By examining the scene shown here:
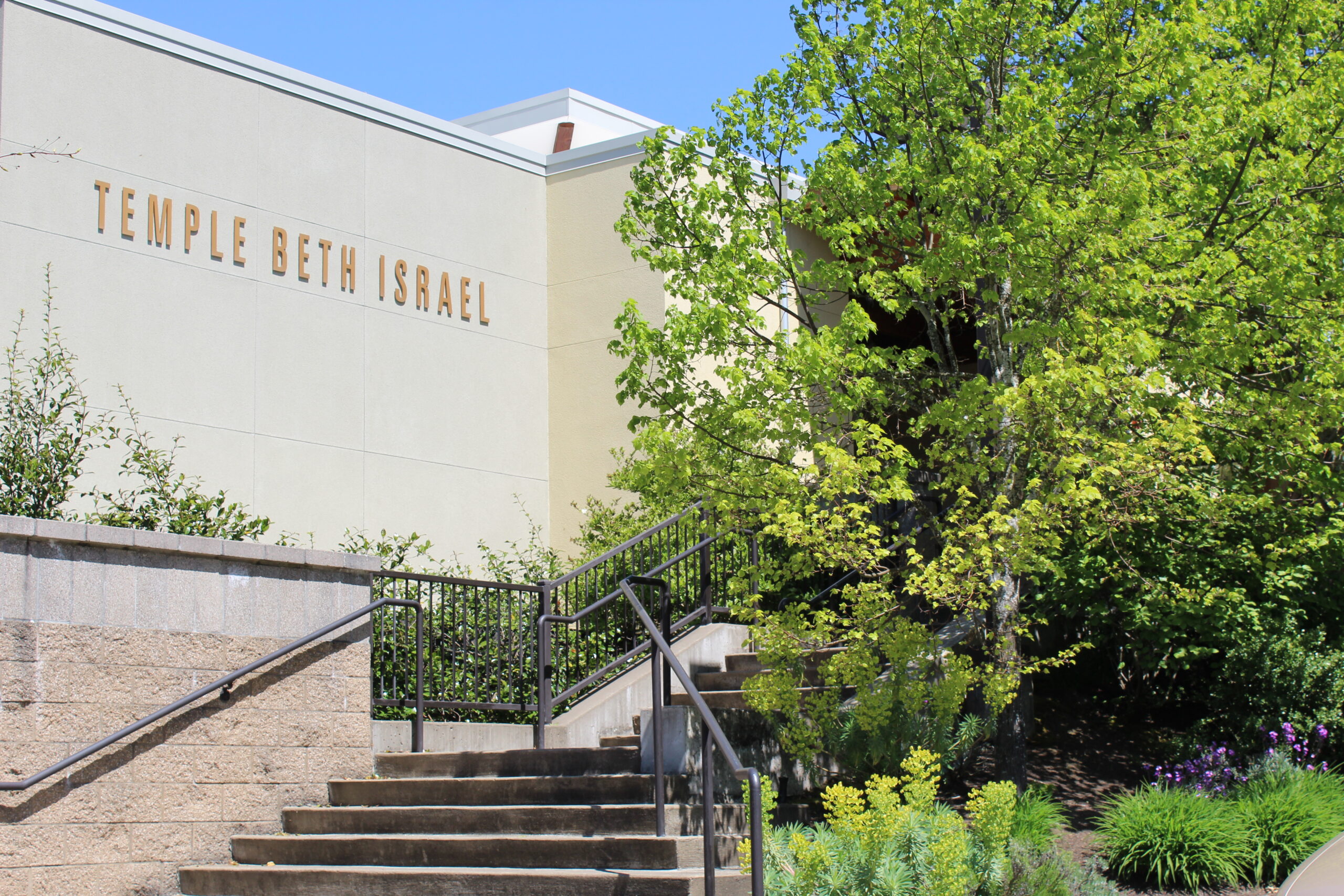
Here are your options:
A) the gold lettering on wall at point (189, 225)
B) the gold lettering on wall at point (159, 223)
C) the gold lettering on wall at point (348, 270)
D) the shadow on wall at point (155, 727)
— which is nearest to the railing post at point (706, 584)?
the shadow on wall at point (155, 727)

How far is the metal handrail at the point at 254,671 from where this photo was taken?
24.2 ft

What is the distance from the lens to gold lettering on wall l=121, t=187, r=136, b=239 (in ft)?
42.3

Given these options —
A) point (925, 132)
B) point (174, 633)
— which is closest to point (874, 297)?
point (925, 132)

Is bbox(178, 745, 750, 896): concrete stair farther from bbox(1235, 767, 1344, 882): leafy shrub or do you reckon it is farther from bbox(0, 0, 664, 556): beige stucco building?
bbox(0, 0, 664, 556): beige stucco building

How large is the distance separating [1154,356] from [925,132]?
2.47 meters

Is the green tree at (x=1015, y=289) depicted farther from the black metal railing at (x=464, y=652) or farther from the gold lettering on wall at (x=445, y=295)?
the gold lettering on wall at (x=445, y=295)

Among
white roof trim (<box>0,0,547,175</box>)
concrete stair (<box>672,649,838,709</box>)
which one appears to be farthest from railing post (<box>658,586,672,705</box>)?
white roof trim (<box>0,0,547,175</box>)

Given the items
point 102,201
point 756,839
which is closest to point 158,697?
point 756,839

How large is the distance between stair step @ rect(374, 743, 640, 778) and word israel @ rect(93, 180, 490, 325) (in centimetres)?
652

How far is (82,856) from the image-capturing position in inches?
297

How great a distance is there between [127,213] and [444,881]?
8.33m

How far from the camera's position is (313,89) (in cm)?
1459

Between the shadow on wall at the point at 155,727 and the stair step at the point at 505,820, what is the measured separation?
86 centimetres

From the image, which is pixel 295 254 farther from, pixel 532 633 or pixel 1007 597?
pixel 1007 597
